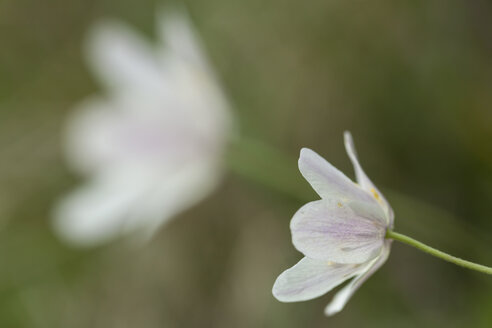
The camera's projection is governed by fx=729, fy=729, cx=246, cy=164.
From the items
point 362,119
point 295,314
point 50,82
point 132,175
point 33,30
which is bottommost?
point 295,314

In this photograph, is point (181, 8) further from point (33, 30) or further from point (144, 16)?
point (33, 30)

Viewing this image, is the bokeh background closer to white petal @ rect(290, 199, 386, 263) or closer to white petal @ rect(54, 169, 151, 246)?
white petal @ rect(54, 169, 151, 246)

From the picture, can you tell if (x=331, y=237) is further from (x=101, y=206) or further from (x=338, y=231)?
(x=101, y=206)

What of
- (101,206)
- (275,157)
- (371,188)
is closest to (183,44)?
(275,157)

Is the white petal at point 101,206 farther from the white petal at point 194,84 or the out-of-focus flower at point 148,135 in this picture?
the white petal at point 194,84

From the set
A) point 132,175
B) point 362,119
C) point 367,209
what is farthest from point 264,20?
point 367,209

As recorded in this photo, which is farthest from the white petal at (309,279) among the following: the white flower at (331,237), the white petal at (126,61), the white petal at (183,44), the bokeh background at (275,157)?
the white petal at (126,61)
